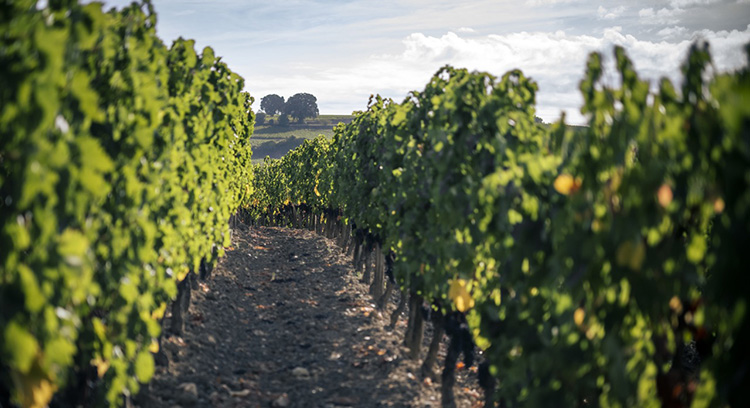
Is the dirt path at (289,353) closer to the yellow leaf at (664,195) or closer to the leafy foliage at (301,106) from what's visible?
the yellow leaf at (664,195)

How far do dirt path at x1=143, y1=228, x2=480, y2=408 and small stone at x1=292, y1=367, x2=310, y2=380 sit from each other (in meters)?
0.01

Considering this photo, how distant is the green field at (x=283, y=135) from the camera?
416ft

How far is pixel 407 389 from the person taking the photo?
23.5 ft

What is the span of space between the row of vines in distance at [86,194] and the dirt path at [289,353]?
58.1 inches

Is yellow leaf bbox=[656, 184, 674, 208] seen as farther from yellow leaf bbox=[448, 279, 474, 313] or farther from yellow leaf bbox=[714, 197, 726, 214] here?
yellow leaf bbox=[448, 279, 474, 313]

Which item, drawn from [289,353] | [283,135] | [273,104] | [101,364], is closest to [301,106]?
[273,104]

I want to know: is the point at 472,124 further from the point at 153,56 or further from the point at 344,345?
the point at 344,345

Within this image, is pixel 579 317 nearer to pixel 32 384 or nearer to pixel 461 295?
pixel 461 295

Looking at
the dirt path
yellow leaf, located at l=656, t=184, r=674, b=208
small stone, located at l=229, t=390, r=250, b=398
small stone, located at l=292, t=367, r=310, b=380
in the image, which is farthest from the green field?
yellow leaf, located at l=656, t=184, r=674, b=208

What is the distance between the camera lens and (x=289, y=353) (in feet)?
28.5

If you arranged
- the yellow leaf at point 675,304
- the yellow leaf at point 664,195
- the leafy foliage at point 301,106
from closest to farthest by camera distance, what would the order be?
the yellow leaf at point 664,195
the yellow leaf at point 675,304
the leafy foliage at point 301,106

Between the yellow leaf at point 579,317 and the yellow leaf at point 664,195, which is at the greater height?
the yellow leaf at point 664,195

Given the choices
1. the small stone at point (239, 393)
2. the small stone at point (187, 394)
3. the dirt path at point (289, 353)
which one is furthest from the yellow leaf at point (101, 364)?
the small stone at point (239, 393)

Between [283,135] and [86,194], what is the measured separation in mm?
141119
